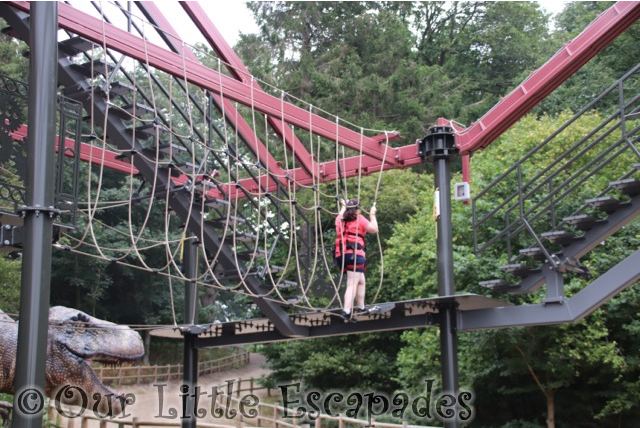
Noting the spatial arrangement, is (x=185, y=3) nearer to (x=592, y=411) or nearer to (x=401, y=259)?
(x=401, y=259)

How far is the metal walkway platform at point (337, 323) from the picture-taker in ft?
32.4

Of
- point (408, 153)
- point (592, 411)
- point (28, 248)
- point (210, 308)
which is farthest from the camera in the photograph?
point (210, 308)

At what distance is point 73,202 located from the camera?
663 centimetres

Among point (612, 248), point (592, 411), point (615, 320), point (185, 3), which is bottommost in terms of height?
point (592, 411)

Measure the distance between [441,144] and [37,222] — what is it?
643 centimetres

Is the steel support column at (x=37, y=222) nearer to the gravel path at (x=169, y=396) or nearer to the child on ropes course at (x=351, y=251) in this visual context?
the child on ropes course at (x=351, y=251)

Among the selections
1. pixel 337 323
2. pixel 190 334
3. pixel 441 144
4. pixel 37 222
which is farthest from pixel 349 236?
pixel 37 222

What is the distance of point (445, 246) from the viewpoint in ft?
34.0

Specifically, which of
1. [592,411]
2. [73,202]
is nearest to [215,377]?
[592,411]

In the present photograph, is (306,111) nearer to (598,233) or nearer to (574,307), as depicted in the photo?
(598,233)

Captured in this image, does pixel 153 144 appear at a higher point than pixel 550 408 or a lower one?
higher

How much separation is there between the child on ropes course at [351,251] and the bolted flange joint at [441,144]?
55.7 inches

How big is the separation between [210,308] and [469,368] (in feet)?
55.3

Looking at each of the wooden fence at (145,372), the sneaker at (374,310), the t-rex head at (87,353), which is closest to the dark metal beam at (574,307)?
the sneaker at (374,310)
